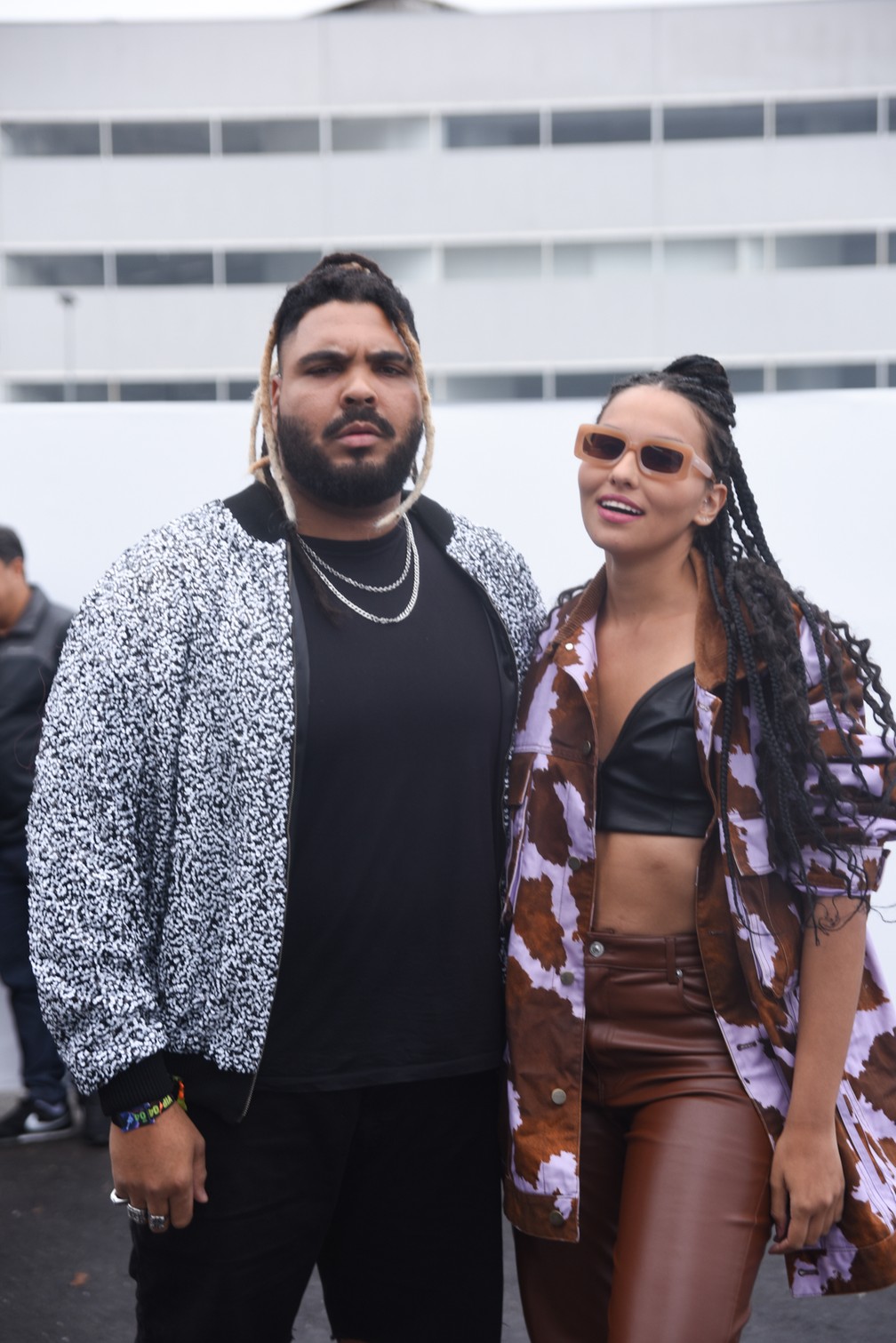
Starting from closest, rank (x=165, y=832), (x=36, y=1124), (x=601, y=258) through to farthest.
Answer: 1. (x=165, y=832)
2. (x=36, y=1124)
3. (x=601, y=258)

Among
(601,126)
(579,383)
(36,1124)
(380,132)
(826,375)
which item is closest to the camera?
(36,1124)

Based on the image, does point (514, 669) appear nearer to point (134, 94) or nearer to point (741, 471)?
point (741, 471)

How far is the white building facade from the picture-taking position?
48.5m

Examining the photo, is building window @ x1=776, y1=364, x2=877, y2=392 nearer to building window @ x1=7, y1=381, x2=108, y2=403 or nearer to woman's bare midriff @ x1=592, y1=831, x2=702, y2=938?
building window @ x1=7, y1=381, x2=108, y2=403

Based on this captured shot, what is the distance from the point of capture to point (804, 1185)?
2084 mm

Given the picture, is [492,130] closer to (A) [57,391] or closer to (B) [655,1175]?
(A) [57,391]

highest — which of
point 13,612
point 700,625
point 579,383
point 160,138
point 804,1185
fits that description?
point 160,138

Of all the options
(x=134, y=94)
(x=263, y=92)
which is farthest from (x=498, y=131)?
(x=134, y=94)

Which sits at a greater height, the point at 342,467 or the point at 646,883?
the point at 342,467

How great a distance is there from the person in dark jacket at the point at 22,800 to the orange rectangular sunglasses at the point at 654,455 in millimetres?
2669

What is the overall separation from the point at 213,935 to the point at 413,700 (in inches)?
20.2

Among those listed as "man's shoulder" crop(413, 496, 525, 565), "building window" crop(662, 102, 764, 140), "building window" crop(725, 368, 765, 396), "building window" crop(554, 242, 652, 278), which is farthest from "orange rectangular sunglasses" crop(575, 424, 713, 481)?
"building window" crop(662, 102, 764, 140)

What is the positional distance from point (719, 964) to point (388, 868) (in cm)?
58

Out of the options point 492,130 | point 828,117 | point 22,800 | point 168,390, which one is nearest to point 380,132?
point 492,130
